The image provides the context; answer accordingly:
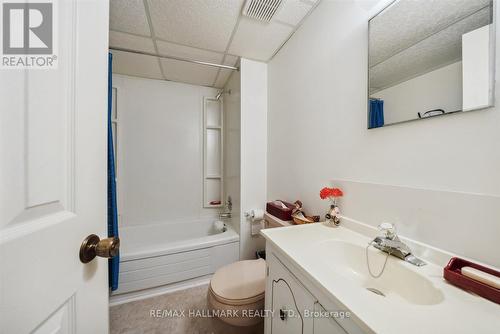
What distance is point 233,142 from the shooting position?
79.0 inches

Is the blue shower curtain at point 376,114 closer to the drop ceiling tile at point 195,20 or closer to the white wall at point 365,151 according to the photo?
the white wall at point 365,151

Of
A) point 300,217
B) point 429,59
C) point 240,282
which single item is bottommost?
point 240,282

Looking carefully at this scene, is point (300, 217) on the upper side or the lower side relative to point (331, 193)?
lower

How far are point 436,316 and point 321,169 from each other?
83 centimetres

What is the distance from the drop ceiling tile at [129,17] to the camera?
3.71ft

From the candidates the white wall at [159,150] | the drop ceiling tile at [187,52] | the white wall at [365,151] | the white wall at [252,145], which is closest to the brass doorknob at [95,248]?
the white wall at [365,151]

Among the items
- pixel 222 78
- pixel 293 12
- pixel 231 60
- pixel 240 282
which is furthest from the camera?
pixel 222 78

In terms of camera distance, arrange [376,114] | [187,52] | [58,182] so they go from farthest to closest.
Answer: [187,52] < [376,114] < [58,182]

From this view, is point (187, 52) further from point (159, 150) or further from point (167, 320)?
point (167, 320)

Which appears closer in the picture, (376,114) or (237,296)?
(376,114)

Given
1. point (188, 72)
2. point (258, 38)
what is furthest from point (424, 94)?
point (188, 72)

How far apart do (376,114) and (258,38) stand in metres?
Answer: 1.18

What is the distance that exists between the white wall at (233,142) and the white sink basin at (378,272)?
113 cm

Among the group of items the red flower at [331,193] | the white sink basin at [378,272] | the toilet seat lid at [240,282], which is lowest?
the toilet seat lid at [240,282]
